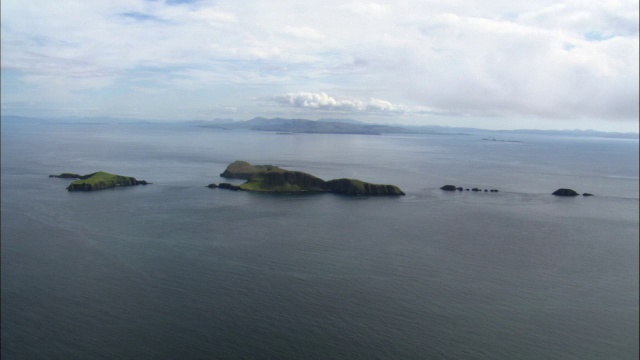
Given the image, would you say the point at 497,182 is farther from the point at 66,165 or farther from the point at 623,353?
the point at 66,165

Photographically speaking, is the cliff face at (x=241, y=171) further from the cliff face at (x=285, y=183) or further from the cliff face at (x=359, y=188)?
the cliff face at (x=359, y=188)

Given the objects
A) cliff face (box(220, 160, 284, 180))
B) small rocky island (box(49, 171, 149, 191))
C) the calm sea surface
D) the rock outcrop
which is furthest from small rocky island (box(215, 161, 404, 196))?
the rock outcrop

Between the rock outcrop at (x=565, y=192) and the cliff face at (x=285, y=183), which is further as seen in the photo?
the rock outcrop at (x=565, y=192)

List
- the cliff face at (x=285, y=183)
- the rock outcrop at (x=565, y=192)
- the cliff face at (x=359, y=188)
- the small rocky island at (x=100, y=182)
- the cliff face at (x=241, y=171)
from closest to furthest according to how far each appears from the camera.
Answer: the small rocky island at (x=100, y=182) → the cliff face at (x=359, y=188) → the cliff face at (x=285, y=183) → the rock outcrop at (x=565, y=192) → the cliff face at (x=241, y=171)

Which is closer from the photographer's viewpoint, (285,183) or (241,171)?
(285,183)

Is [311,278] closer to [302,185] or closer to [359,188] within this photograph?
[359,188]

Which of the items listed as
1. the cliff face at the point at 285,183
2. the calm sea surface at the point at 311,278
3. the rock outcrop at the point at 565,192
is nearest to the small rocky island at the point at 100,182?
the calm sea surface at the point at 311,278

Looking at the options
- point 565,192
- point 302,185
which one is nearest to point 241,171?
point 302,185

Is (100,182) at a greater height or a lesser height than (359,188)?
lesser

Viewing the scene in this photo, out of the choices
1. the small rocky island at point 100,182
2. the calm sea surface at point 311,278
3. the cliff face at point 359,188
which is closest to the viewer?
the calm sea surface at point 311,278

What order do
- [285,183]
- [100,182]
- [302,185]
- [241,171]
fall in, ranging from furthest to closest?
[241,171]
[285,183]
[302,185]
[100,182]
